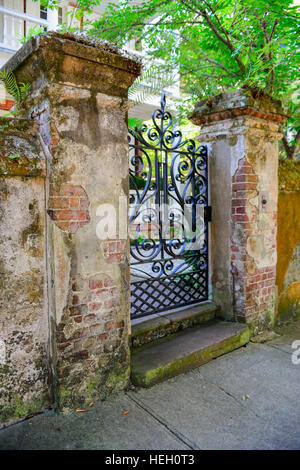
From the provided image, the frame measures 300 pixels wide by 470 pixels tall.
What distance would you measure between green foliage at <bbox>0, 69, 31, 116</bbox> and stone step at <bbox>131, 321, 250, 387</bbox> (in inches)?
87.7

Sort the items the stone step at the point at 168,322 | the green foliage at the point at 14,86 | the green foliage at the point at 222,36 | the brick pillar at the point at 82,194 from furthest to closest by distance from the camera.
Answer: the green foliage at the point at 222,36 → the stone step at the point at 168,322 → the green foliage at the point at 14,86 → the brick pillar at the point at 82,194

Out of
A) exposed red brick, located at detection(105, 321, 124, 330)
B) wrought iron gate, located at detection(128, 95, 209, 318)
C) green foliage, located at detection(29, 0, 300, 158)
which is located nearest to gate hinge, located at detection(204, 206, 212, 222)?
wrought iron gate, located at detection(128, 95, 209, 318)

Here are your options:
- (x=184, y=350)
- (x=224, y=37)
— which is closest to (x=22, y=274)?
(x=184, y=350)

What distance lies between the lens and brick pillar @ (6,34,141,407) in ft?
6.81

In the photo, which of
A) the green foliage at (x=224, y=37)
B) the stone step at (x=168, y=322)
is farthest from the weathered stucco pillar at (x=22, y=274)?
the green foliage at (x=224, y=37)

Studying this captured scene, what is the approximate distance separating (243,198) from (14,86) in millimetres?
2305

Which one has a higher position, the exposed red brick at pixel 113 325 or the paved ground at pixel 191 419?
the exposed red brick at pixel 113 325

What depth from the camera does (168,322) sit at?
3080 millimetres

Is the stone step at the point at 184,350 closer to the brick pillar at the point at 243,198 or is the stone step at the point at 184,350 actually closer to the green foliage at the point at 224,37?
the brick pillar at the point at 243,198

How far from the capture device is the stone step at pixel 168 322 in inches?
113

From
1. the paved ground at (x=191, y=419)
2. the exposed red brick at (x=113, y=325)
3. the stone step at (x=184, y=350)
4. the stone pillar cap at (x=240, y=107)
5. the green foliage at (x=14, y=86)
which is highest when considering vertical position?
the stone pillar cap at (x=240, y=107)

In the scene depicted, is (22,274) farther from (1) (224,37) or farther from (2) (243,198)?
(1) (224,37)

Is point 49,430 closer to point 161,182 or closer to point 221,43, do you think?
point 161,182

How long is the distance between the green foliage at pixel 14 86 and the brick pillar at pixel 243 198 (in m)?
1.98
